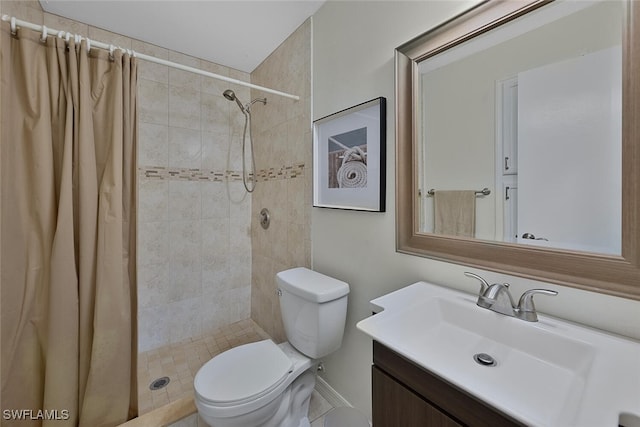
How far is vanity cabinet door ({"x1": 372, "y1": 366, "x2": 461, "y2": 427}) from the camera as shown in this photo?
611mm

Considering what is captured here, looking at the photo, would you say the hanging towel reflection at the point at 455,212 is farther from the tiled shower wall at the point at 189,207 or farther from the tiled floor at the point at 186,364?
the tiled shower wall at the point at 189,207

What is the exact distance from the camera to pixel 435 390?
24.0 inches

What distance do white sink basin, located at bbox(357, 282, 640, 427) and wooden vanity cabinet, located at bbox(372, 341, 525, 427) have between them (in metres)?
0.05

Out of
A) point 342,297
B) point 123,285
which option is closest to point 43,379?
point 123,285

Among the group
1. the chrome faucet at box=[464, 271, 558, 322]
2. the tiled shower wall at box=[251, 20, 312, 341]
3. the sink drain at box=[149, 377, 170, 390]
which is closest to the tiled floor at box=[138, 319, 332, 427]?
the sink drain at box=[149, 377, 170, 390]

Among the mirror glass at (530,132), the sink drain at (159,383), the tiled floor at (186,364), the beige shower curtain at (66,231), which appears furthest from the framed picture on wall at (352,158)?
the sink drain at (159,383)

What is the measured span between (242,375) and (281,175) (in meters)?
1.29

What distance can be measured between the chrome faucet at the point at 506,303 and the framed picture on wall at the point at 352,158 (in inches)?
21.4

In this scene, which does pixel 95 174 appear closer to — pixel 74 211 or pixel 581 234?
pixel 74 211

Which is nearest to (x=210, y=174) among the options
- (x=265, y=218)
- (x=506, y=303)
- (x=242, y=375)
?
(x=265, y=218)

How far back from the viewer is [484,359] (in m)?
0.72

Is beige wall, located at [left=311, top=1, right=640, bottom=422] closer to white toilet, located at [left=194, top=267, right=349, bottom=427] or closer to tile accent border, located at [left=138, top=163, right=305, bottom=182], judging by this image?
white toilet, located at [left=194, top=267, right=349, bottom=427]

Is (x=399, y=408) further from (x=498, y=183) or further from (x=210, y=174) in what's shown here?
(x=210, y=174)

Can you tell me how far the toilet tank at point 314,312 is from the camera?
1.23 metres
